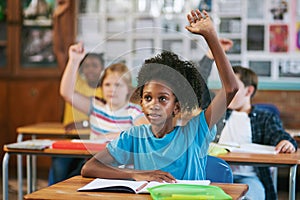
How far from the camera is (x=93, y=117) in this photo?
2.39 m

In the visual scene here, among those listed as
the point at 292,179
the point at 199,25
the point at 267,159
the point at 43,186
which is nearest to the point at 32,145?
the point at 267,159

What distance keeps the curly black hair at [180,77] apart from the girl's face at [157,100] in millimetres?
17

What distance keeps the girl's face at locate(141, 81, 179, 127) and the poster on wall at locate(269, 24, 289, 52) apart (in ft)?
11.3

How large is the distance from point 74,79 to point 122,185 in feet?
5.49

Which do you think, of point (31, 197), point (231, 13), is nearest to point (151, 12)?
point (231, 13)

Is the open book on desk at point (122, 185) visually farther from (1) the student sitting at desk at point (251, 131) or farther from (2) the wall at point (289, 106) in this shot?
(2) the wall at point (289, 106)

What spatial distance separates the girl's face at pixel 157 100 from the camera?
6.84 feet

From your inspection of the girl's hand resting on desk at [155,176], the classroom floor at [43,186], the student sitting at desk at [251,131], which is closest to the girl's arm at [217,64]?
the girl's hand resting on desk at [155,176]

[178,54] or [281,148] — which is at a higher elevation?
[178,54]

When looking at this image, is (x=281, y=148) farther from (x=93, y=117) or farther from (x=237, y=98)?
(x=93, y=117)

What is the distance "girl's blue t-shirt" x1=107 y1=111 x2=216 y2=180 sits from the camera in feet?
6.81

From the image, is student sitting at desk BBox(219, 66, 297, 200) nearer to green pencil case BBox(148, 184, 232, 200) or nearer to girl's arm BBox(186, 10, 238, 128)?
girl's arm BBox(186, 10, 238, 128)

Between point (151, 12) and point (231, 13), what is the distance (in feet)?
2.24

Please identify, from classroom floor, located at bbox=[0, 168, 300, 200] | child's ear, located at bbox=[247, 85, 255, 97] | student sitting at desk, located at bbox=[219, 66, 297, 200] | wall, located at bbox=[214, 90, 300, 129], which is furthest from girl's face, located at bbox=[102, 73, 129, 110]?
wall, located at bbox=[214, 90, 300, 129]
